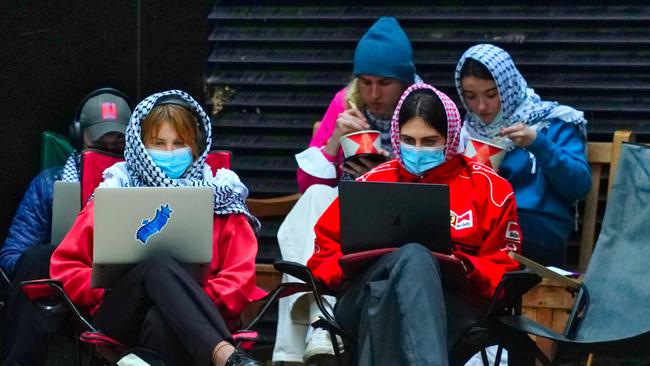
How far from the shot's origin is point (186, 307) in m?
5.48

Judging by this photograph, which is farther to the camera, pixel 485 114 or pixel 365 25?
pixel 365 25

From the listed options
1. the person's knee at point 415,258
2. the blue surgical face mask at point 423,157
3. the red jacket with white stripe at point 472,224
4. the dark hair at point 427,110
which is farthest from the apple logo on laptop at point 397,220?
the dark hair at point 427,110

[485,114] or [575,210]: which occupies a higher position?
[485,114]

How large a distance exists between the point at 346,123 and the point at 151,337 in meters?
1.64

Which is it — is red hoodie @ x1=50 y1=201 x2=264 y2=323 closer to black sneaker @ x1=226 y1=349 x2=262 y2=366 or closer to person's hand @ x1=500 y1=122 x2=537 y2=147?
black sneaker @ x1=226 y1=349 x2=262 y2=366

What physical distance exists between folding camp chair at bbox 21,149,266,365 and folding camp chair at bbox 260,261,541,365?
228mm

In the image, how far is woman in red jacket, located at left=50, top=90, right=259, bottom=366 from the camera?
5.50 metres

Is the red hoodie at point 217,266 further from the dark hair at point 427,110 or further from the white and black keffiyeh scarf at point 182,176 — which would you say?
the dark hair at point 427,110

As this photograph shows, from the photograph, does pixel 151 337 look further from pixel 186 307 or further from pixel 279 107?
pixel 279 107

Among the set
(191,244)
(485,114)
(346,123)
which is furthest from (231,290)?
(485,114)

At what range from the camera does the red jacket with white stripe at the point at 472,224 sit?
5.95 meters

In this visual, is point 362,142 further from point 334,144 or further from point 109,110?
point 109,110

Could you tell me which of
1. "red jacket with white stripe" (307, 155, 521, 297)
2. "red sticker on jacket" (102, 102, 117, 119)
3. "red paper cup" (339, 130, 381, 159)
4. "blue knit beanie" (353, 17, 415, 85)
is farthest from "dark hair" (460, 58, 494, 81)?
"red sticker on jacket" (102, 102, 117, 119)

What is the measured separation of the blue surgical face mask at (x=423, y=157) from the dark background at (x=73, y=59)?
218cm
